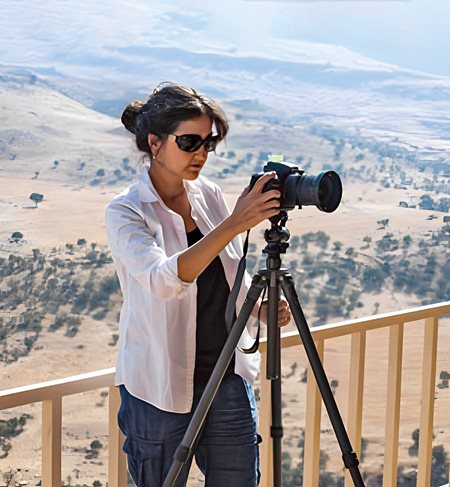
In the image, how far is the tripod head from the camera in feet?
5.43

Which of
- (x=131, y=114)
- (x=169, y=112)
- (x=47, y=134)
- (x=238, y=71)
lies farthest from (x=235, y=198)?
(x=169, y=112)

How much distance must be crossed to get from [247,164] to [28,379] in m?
2.15

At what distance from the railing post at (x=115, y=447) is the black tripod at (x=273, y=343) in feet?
1.39

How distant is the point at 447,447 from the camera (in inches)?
226

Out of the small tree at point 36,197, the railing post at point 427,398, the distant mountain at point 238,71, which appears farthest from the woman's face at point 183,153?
the small tree at point 36,197

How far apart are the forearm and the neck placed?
285 mm

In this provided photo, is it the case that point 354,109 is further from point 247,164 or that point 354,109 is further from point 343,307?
point 343,307

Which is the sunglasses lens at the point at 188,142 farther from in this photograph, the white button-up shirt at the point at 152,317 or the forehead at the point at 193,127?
the white button-up shirt at the point at 152,317

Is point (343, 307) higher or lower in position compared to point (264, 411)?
lower

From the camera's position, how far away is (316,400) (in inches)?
99.3

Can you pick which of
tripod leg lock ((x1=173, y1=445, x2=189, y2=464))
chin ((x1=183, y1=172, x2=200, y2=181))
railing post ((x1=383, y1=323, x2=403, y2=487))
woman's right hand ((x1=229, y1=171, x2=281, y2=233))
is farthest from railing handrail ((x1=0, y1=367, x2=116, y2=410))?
railing post ((x1=383, y1=323, x2=403, y2=487))

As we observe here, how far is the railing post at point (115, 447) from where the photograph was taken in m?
2.07

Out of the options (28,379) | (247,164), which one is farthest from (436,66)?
(28,379)

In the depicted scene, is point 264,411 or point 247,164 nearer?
point 264,411
